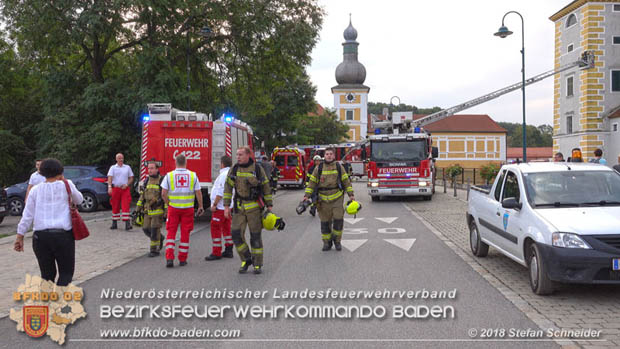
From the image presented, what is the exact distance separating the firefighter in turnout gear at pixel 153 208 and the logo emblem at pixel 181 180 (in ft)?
4.11

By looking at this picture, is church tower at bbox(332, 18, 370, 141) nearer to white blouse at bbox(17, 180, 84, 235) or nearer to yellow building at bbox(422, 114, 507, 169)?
yellow building at bbox(422, 114, 507, 169)

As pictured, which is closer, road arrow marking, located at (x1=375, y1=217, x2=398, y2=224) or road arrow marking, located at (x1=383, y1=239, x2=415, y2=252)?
road arrow marking, located at (x1=383, y1=239, x2=415, y2=252)

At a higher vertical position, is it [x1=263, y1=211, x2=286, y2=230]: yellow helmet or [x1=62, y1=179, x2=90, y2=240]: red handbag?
[x1=62, y1=179, x2=90, y2=240]: red handbag

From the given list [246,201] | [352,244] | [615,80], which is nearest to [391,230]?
[352,244]

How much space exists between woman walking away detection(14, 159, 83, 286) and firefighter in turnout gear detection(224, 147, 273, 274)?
2.52 metres

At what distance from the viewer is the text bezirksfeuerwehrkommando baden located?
262 inches

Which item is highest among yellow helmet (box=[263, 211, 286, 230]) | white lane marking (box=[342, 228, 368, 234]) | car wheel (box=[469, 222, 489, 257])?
yellow helmet (box=[263, 211, 286, 230])

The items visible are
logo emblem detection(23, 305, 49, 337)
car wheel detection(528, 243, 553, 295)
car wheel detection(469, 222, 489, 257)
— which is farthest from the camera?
car wheel detection(469, 222, 489, 257)

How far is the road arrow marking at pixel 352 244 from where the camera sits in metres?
10.6

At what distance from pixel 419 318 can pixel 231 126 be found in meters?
11.3

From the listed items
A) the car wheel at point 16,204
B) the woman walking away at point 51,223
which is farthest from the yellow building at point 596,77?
the woman walking away at point 51,223

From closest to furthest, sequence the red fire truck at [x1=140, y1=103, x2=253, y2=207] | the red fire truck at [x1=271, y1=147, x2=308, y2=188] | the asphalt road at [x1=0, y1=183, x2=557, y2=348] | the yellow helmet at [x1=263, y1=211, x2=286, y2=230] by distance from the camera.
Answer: the asphalt road at [x1=0, y1=183, x2=557, y2=348]
the yellow helmet at [x1=263, y1=211, x2=286, y2=230]
the red fire truck at [x1=140, y1=103, x2=253, y2=207]
the red fire truck at [x1=271, y1=147, x2=308, y2=188]

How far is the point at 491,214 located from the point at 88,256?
267 inches

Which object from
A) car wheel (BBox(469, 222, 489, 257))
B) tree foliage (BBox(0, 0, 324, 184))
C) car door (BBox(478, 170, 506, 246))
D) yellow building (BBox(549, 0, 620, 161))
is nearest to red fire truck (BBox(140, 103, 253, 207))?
tree foliage (BBox(0, 0, 324, 184))
